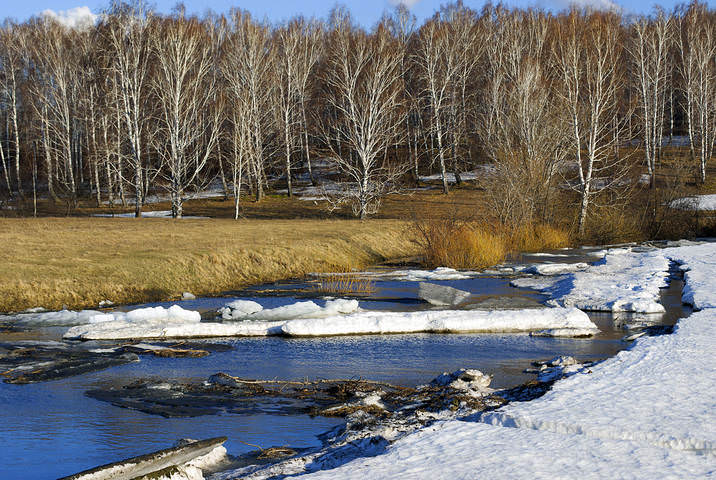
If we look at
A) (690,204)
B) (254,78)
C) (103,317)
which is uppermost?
(254,78)

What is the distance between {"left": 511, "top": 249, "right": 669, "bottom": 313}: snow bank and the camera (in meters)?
15.5

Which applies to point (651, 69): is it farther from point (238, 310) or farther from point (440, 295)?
point (238, 310)

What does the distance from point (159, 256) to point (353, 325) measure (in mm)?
8703

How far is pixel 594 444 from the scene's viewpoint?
265 inches

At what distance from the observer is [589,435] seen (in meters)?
7.02

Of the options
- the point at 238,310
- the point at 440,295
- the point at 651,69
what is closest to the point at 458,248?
the point at 440,295

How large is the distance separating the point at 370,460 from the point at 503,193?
23.6 m

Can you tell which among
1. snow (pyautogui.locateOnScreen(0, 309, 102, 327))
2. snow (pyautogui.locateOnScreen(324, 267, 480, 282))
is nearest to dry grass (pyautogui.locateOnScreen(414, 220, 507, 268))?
snow (pyautogui.locateOnScreen(324, 267, 480, 282))

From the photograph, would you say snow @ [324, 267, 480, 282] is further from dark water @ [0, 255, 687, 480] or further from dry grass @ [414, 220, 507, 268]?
dark water @ [0, 255, 687, 480]

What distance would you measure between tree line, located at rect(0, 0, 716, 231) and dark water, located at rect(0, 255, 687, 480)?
55.0ft

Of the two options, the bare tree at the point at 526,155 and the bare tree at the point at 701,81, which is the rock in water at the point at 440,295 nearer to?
the bare tree at the point at 526,155

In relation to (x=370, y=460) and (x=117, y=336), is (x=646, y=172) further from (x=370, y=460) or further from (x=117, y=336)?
(x=370, y=460)

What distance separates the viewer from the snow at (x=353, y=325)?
13.1 meters

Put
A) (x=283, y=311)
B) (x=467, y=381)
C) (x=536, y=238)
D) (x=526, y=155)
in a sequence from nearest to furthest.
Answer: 1. (x=467, y=381)
2. (x=283, y=311)
3. (x=536, y=238)
4. (x=526, y=155)
